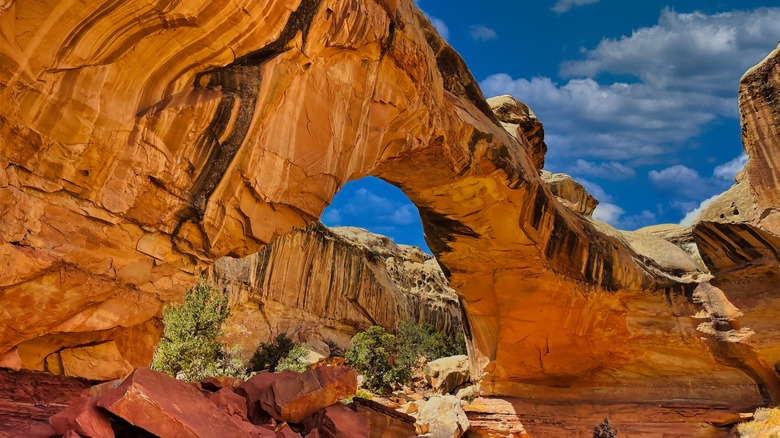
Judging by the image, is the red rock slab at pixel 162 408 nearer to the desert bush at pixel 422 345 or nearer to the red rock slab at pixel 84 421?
the red rock slab at pixel 84 421

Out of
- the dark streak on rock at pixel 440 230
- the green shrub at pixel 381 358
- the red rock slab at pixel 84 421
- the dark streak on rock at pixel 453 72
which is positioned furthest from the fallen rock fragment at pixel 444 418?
the red rock slab at pixel 84 421

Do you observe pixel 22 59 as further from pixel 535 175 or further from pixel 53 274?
pixel 535 175

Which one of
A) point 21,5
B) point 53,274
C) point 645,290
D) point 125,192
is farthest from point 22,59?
point 645,290

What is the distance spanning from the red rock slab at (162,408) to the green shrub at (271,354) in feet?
66.5

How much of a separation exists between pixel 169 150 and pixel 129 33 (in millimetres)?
1135

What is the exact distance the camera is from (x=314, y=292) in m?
30.0

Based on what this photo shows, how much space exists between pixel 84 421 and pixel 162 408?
60 cm

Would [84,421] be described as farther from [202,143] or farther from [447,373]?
[447,373]

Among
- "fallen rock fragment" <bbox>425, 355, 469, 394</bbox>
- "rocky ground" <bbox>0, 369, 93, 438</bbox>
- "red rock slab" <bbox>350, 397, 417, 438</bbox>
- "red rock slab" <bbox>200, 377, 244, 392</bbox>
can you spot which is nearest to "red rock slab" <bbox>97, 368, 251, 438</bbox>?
"rocky ground" <bbox>0, 369, 93, 438</bbox>

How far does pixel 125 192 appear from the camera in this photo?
5113 millimetres

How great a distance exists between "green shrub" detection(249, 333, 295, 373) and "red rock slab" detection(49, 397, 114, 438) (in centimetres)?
2100

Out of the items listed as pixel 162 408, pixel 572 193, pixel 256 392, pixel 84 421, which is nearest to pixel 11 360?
pixel 84 421

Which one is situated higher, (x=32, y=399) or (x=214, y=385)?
(x=214, y=385)

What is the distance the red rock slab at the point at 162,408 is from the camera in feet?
14.8
